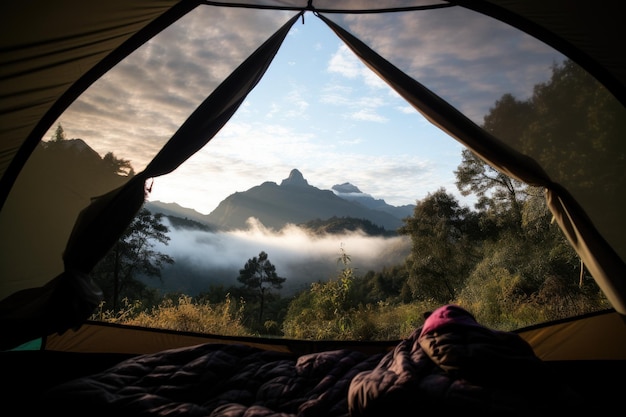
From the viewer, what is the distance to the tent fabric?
2.15m

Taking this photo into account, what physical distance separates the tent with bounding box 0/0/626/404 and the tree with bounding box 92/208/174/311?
4.81 meters

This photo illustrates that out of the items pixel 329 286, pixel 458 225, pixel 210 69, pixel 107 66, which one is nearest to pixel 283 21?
pixel 210 69

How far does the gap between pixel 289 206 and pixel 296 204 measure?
3.08 ft

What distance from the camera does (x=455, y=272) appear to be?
24.3 feet

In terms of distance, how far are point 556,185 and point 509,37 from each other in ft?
3.16

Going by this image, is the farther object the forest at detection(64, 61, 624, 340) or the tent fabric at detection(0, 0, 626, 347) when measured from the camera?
the forest at detection(64, 61, 624, 340)

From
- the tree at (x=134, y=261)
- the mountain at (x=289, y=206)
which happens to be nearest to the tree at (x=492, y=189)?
the tree at (x=134, y=261)

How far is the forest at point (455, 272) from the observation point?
255 centimetres

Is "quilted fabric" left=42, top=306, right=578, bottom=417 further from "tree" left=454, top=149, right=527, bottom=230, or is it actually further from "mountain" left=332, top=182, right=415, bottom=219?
"mountain" left=332, top=182, right=415, bottom=219

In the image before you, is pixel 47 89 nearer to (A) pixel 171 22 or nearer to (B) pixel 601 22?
(A) pixel 171 22

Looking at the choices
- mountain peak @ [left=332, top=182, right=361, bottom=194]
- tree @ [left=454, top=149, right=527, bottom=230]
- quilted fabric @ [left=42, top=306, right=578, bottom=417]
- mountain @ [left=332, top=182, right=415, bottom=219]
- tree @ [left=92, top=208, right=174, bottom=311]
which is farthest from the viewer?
mountain peak @ [left=332, top=182, right=361, bottom=194]

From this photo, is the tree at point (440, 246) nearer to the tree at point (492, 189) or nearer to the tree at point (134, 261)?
the tree at point (492, 189)

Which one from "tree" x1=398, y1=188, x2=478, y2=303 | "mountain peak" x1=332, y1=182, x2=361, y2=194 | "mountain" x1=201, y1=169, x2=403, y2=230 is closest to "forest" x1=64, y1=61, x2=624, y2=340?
"tree" x1=398, y1=188, x2=478, y2=303

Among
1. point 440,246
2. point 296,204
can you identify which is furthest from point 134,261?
point 296,204
